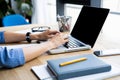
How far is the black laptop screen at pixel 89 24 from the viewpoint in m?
1.02

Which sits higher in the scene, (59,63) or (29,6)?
(29,6)

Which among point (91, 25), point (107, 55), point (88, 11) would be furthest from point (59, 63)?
point (88, 11)

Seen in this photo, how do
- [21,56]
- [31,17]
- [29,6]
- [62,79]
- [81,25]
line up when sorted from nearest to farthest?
[62,79], [21,56], [81,25], [29,6], [31,17]

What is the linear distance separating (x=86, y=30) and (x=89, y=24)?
42 mm

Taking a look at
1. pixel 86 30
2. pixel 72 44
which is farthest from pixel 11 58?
pixel 86 30

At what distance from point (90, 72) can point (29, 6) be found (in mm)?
3278

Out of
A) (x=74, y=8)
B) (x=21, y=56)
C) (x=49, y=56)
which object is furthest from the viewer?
(x=74, y=8)

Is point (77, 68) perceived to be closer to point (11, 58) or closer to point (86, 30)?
point (11, 58)

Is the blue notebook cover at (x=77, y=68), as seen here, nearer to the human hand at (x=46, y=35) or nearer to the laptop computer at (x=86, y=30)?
the laptop computer at (x=86, y=30)

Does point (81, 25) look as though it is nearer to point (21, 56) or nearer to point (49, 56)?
point (49, 56)

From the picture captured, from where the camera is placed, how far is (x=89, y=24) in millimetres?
1118

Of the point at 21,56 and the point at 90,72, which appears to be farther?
the point at 21,56

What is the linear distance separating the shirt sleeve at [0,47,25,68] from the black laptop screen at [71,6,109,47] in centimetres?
43

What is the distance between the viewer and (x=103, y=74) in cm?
71
